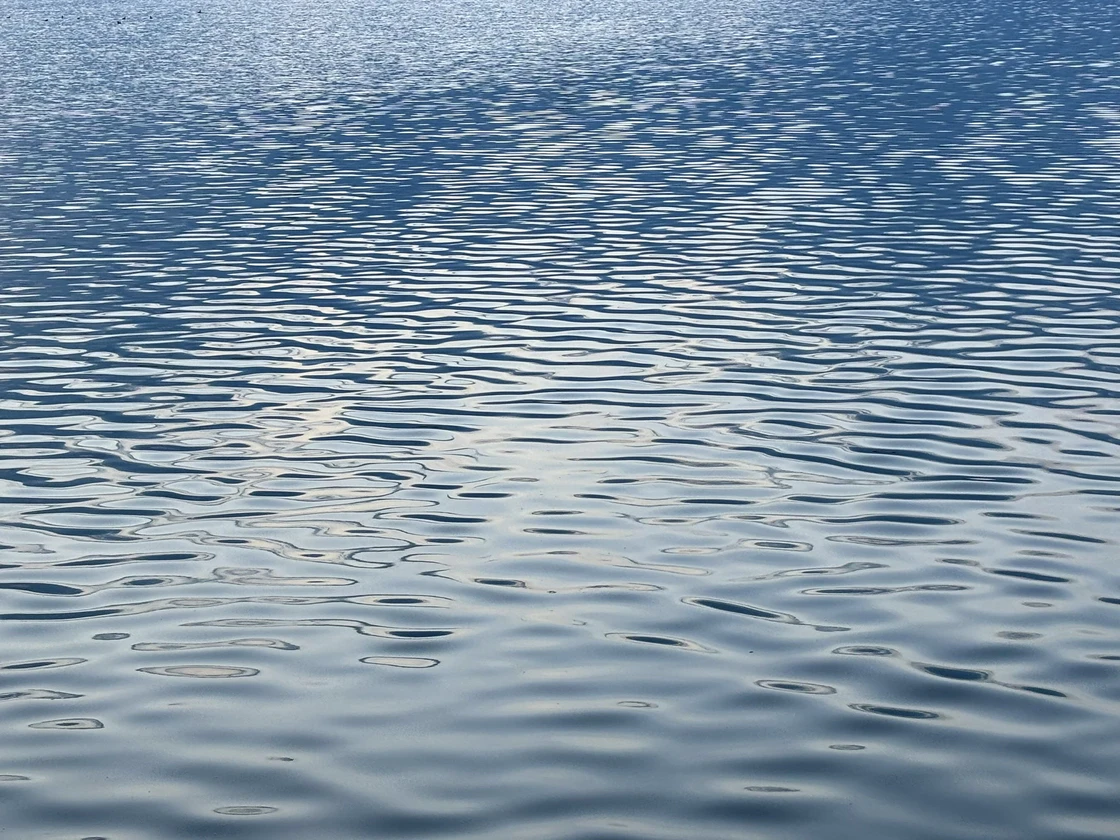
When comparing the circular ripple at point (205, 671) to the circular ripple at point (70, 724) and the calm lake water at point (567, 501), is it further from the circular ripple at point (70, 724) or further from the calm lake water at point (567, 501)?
the circular ripple at point (70, 724)

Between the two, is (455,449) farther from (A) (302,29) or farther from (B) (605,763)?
(A) (302,29)

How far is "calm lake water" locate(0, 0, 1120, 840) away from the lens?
44.4 feet

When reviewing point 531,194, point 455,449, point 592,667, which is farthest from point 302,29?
point 592,667

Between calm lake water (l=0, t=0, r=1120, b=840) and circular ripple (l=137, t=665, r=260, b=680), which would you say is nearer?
calm lake water (l=0, t=0, r=1120, b=840)

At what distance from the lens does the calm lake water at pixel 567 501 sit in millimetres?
13539

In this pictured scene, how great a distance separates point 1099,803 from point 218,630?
932cm

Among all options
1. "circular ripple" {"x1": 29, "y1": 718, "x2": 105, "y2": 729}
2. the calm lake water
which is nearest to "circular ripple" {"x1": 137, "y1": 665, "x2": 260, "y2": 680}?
the calm lake water

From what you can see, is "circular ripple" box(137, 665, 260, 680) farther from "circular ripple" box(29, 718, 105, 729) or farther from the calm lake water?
"circular ripple" box(29, 718, 105, 729)

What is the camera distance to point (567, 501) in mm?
21094

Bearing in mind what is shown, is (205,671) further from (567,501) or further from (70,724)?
(567,501)

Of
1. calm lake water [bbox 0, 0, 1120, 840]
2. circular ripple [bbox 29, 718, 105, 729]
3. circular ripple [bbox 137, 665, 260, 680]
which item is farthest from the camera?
circular ripple [bbox 137, 665, 260, 680]

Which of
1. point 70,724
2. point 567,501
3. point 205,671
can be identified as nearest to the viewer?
point 70,724

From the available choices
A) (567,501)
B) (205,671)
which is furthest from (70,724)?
(567,501)

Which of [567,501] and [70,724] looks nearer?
[70,724]
